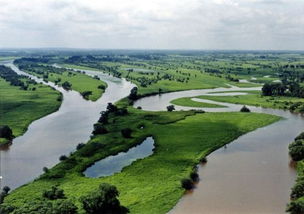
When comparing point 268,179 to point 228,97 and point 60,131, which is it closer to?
point 60,131

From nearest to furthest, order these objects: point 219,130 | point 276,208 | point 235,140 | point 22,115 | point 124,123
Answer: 1. point 276,208
2. point 235,140
3. point 219,130
4. point 124,123
5. point 22,115

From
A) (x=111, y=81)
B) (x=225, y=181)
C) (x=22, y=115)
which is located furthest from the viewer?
(x=111, y=81)

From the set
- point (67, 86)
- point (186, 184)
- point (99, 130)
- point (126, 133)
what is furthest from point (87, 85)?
point (186, 184)

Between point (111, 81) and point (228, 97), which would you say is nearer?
point (228, 97)

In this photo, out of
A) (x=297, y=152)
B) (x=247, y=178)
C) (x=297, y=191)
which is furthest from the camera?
(x=297, y=152)

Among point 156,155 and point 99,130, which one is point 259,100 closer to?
point 99,130

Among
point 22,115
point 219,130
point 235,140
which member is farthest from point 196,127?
point 22,115
